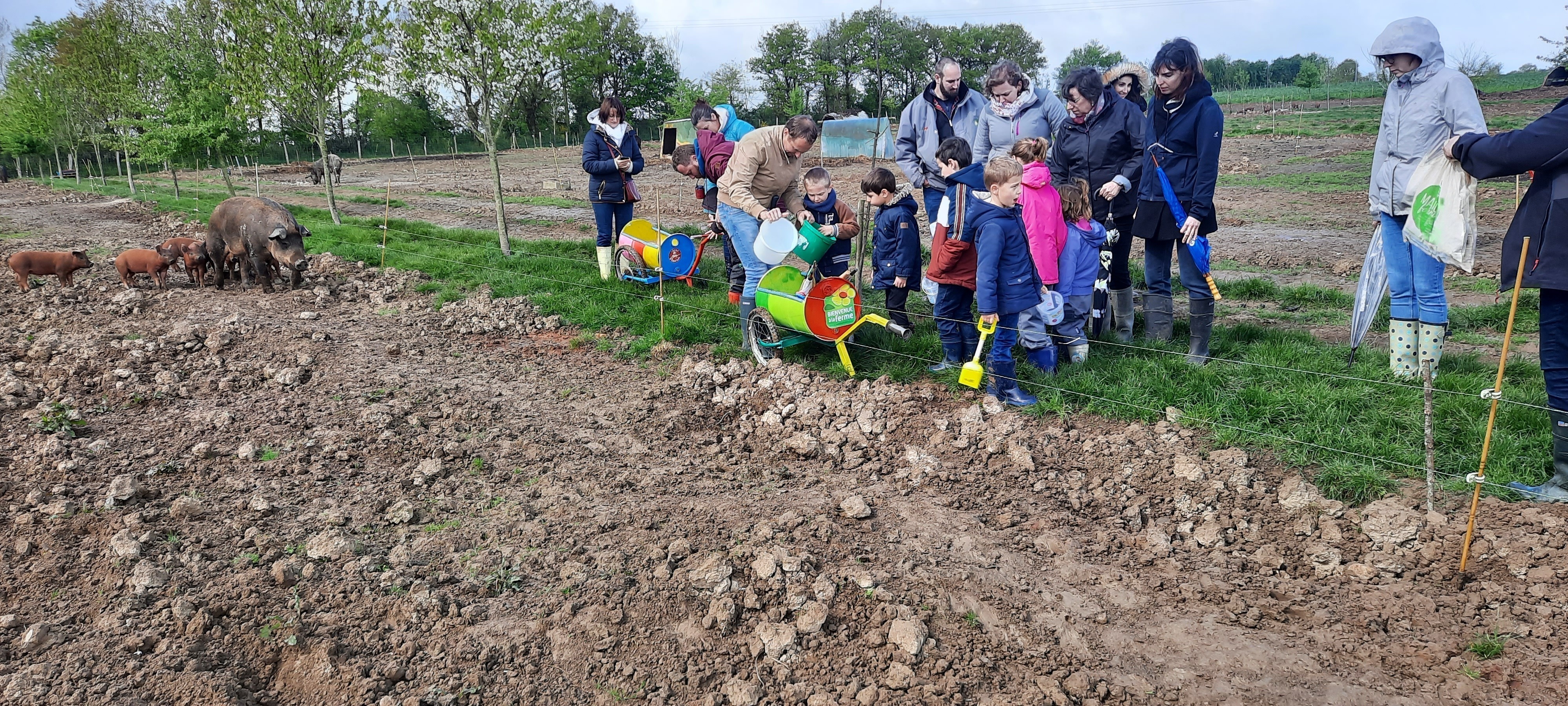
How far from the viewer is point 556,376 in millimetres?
6312

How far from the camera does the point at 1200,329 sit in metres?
5.43

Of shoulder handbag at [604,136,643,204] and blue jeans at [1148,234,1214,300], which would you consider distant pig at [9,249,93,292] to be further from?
blue jeans at [1148,234,1214,300]

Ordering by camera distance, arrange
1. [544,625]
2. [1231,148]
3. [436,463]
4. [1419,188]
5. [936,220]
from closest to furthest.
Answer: [544,625], [1419,188], [436,463], [936,220], [1231,148]

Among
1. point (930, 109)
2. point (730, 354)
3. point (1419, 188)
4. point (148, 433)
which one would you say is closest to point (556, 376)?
point (730, 354)

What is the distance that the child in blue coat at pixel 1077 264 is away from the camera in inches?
213

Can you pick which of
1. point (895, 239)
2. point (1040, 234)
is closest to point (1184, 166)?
point (1040, 234)

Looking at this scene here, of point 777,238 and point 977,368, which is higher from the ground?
point 777,238

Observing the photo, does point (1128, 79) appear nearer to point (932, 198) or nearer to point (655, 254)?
point (932, 198)

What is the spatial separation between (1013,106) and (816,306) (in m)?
2.03

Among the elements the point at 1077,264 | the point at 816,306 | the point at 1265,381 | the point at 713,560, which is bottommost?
the point at 713,560

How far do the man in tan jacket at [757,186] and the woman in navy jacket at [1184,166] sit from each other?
2.19 metres

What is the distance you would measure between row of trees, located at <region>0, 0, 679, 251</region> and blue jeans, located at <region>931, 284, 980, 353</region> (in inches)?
235

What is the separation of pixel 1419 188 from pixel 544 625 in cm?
460

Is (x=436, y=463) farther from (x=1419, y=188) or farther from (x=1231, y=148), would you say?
(x=1231, y=148)
